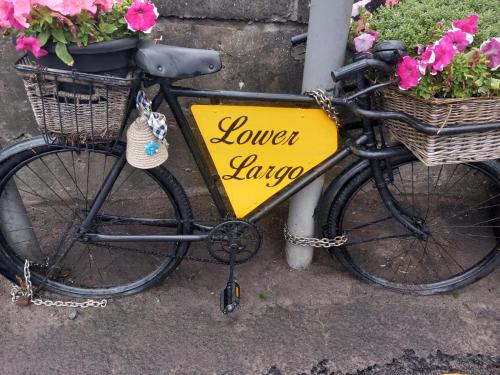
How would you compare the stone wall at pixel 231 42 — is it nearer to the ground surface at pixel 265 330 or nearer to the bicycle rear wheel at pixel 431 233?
the bicycle rear wheel at pixel 431 233

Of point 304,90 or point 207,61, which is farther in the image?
point 304,90

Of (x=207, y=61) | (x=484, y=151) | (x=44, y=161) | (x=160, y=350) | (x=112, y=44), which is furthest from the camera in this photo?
(x=44, y=161)

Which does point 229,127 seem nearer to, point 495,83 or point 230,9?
point 230,9

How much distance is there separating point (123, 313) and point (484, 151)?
226 centimetres

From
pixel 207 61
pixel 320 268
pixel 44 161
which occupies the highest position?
pixel 207 61

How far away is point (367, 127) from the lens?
251 centimetres

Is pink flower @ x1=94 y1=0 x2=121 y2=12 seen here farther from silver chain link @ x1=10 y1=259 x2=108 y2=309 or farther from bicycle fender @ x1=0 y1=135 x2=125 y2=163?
silver chain link @ x1=10 y1=259 x2=108 y2=309

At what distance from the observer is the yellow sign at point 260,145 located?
2.42m

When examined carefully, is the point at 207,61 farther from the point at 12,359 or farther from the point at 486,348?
the point at 486,348

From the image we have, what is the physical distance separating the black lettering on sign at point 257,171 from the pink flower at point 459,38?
0.99 meters

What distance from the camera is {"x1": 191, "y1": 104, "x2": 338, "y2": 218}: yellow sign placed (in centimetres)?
242

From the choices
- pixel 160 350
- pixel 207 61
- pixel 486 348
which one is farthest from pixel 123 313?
pixel 486 348

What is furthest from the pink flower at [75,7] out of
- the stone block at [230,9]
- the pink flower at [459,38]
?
the pink flower at [459,38]

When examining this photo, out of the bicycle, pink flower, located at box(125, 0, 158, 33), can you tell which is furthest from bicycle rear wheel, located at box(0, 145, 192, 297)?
pink flower, located at box(125, 0, 158, 33)
